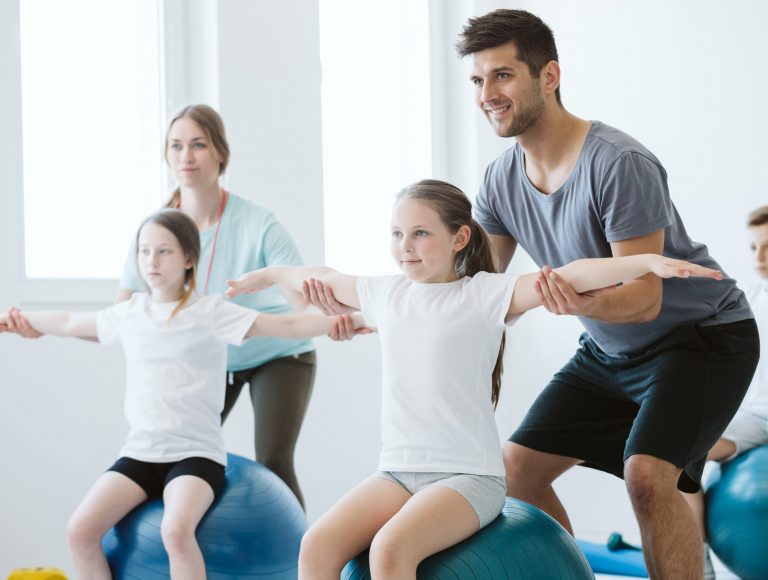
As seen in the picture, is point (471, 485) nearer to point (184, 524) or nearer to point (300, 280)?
point (300, 280)

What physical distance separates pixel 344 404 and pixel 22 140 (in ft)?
6.72

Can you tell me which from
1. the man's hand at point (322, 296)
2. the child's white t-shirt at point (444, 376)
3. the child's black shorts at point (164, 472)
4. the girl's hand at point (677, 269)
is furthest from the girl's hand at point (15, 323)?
the girl's hand at point (677, 269)

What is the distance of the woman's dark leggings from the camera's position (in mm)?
3471

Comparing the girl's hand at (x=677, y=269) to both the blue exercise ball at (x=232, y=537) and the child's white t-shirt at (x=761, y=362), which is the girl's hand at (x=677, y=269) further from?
the child's white t-shirt at (x=761, y=362)

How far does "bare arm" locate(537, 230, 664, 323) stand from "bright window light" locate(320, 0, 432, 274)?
3243mm

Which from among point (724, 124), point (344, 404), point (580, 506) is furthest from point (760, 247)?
point (344, 404)

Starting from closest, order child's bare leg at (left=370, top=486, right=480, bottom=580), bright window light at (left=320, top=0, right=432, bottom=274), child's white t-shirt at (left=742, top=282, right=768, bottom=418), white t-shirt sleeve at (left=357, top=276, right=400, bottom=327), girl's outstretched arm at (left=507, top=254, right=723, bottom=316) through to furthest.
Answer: child's bare leg at (left=370, top=486, right=480, bottom=580) → girl's outstretched arm at (left=507, top=254, right=723, bottom=316) → white t-shirt sleeve at (left=357, top=276, right=400, bottom=327) → child's white t-shirt at (left=742, top=282, right=768, bottom=418) → bright window light at (left=320, top=0, right=432, bottom=274)

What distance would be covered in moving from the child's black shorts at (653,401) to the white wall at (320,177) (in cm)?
187

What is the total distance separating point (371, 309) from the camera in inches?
100

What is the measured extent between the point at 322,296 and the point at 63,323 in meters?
1.12

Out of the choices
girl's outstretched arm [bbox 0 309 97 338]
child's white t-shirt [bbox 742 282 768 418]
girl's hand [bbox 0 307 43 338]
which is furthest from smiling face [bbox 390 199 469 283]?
child's white t-shirt [bbox 742 282 768 418]

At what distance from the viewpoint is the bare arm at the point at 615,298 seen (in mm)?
2320

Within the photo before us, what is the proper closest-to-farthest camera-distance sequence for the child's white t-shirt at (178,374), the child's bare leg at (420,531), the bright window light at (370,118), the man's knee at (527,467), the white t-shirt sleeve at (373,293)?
the child's bare leg at (420,531) < the white t-shirt sleeve at (373,293) < the man's knee at (527,467) < the child's white t-shirt at (178,374) < the bright window light at (370,118)

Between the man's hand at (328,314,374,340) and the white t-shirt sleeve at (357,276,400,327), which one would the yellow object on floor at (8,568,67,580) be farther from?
the white t-shirt sleeve at (357,276,400,327)
